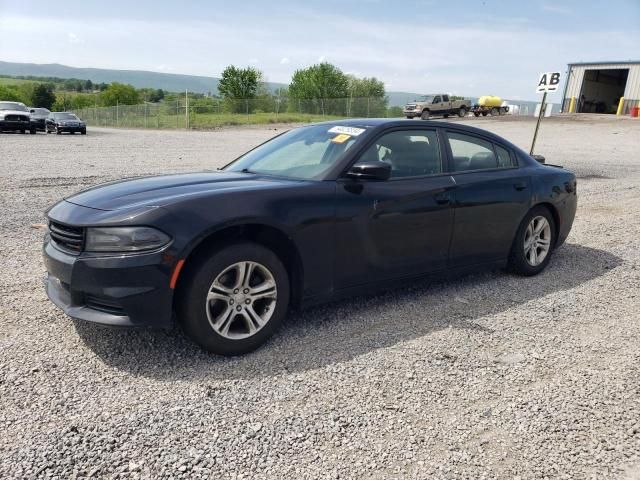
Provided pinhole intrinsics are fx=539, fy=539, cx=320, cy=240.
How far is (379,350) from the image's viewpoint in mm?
3717

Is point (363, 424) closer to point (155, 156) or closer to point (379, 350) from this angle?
point (379, 350)

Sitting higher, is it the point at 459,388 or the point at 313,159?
the point at 313,159

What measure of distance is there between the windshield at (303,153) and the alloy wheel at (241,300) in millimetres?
917

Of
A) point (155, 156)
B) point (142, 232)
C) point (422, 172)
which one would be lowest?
point (155, 156)

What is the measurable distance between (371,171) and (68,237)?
2.05 meters

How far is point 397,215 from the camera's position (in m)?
4.16

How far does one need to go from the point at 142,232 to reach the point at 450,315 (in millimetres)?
2511

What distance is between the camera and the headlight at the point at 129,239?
10.3 feet

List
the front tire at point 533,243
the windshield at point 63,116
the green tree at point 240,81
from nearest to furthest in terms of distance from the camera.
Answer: the front tire at point 533,243 → the windshield at point 63,116 → the green tree at point 240,81

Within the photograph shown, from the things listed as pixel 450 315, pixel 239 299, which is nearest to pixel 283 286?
pixel 239 299

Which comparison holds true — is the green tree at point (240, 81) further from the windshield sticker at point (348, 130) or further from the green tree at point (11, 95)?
the windshield sticker at point (348, 130)

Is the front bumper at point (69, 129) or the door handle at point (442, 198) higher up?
the door handle at point (442, 198)

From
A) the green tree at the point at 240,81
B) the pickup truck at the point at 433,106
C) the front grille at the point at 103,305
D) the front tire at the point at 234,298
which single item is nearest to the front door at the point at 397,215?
the front tire at the point at 234,298

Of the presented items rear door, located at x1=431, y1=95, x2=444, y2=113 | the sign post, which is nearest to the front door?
the sign post
